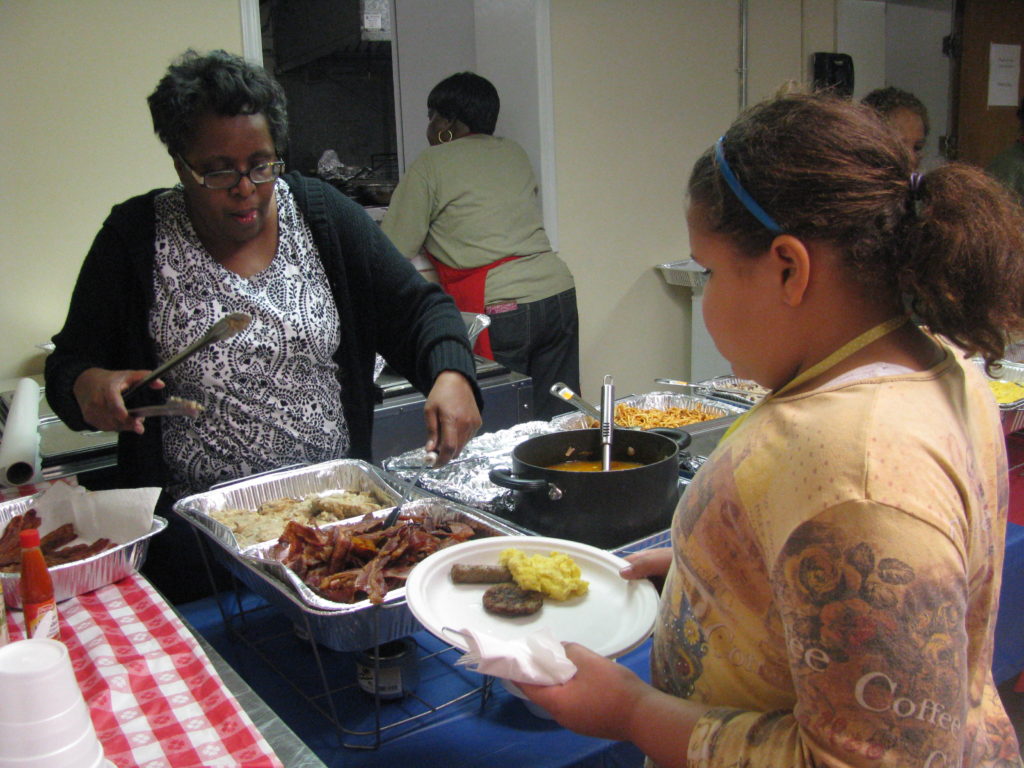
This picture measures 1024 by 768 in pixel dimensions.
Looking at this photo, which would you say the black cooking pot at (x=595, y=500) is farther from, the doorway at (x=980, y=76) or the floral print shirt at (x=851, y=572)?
the doorway at (x=980, y=76)

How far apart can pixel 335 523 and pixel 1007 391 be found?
1.87m

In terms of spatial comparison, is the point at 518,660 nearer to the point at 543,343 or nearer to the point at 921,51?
the point at 543,343

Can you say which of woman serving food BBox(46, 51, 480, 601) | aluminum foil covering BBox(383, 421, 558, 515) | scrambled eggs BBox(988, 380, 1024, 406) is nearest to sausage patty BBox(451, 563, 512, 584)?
aluminum foil covering BBox(383, 421, 558, 515)

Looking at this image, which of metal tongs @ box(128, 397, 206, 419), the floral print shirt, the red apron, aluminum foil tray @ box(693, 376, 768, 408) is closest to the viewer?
the floral print shirt

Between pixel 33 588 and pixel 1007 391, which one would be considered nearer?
pixel 33 588

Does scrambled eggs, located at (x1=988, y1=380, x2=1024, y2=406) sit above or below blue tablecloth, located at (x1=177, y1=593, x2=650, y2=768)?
above

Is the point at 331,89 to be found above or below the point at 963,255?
above

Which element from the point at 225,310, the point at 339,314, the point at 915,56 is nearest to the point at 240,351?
the point at 225,310

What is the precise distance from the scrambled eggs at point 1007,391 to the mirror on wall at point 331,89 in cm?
280

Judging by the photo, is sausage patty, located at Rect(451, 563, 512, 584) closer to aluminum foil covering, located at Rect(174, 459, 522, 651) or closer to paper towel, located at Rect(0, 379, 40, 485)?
aluminum foil covering, located at Rect(174, 459, 522, 651)

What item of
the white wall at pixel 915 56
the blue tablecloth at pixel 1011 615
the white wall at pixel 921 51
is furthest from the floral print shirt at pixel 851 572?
the white wall at pixel 921 51

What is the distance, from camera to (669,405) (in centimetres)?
247

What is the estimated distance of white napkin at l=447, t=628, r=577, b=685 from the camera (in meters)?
0.81

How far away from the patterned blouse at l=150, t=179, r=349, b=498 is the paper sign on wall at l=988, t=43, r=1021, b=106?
15.5 ft
